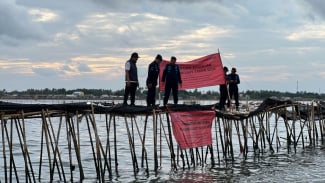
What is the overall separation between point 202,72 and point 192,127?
144 inches

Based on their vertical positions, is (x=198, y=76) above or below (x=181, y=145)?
above

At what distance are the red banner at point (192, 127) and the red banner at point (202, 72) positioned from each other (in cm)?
240

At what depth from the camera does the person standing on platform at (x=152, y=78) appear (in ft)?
74.9

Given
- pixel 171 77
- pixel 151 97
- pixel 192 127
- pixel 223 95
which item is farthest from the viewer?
pixel 223 95

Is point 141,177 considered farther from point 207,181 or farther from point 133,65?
point 133,65

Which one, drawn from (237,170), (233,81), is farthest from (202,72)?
(237,170)

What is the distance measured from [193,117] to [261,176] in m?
4.06

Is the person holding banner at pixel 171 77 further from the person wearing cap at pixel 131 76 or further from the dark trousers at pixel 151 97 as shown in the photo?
the person wearing cap at pixel 131 76

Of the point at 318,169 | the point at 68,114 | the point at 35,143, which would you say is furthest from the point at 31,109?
the point at 35,143

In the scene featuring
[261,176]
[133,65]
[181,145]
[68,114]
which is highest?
[133,65]

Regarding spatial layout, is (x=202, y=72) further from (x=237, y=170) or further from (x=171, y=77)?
(x=237, y=170)

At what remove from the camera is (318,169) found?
2550 cm

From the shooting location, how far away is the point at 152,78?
2292 centimetres

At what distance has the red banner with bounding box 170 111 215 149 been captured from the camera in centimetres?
2191
